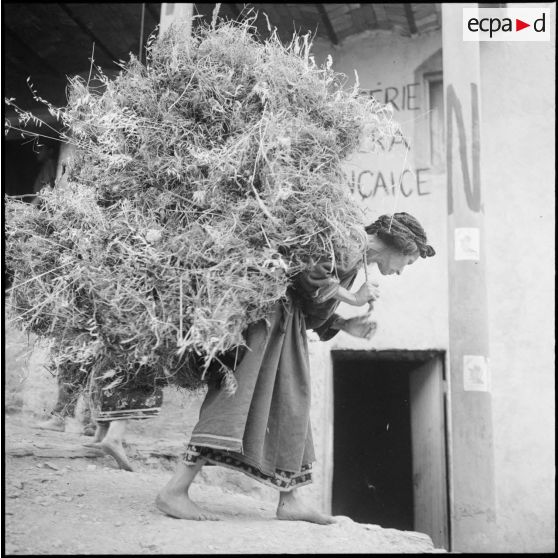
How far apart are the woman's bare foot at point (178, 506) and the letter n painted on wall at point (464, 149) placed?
1.96 meters

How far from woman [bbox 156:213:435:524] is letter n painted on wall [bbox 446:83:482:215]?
29.9 inches

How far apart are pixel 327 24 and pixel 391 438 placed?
4.34 metres

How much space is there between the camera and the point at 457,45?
3404mm

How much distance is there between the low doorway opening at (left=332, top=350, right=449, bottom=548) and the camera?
512 centimetres

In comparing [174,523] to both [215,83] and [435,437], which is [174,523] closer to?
[215,83]

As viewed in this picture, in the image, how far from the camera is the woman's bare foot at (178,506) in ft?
7.41

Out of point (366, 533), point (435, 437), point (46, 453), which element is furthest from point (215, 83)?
point (435, 437)

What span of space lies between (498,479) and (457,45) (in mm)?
3155

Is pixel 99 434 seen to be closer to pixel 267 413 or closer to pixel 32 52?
pixel 267 413

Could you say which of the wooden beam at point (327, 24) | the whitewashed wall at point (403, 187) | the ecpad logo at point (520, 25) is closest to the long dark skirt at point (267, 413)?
the whitewashed wall at point (403, 187)

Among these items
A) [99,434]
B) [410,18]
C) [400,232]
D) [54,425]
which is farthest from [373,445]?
[400,232]

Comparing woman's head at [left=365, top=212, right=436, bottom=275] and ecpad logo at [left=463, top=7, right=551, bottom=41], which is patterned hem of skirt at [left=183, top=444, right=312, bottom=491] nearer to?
woman's head at [left=365, top=212, right=436, bottom=275]

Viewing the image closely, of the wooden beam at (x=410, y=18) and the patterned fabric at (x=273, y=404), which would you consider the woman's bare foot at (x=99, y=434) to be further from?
the wooden beam at (x=410, y=18)

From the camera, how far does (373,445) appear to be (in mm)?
7062
